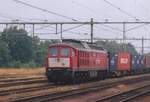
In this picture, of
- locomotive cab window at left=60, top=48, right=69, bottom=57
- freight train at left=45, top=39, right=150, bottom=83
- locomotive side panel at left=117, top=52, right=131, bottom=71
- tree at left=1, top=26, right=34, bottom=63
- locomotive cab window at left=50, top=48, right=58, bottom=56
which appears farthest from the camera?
tree at left=1, top=26, right=34, bottom=63

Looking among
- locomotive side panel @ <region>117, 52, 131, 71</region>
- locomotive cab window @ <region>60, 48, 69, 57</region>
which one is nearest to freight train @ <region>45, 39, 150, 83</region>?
locomotive cab window @ <region>60, 48, 69, 57</region>

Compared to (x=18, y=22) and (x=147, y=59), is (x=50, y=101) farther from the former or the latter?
(x=147, y=59)

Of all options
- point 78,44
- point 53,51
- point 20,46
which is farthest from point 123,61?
point 20,46

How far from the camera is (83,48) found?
34.6 metres

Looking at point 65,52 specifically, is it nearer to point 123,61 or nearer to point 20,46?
point 123,61

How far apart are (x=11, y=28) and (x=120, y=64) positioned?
35.7 m

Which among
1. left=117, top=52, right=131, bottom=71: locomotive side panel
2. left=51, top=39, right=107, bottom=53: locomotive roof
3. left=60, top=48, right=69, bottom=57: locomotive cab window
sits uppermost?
left=51, top=39, right=107, bottom=53: locomotive roof

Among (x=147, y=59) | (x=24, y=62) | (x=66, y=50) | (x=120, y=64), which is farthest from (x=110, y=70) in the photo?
(x=24, y=62)

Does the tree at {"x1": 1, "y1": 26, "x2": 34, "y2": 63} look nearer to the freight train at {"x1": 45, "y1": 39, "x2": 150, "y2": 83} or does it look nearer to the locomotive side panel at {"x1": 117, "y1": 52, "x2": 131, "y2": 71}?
the locomotive side panel at {"x1": 117, "y1": 52, "x2": 131, "y2": 71}

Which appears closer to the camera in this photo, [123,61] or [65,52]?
[65,52]

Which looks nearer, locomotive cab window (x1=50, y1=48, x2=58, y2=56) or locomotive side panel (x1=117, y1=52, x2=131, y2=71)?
locomotive cab window (x1=50, y1=48, x2=58, y2=56)

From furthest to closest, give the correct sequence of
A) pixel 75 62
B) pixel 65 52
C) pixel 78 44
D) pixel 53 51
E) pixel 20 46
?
pixel 20 46 → pixel 78 44 → pixel 53 51 → pixel 75 62 → pixel 65 52

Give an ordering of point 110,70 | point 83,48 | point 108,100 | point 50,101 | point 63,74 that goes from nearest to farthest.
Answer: point 50,101 → point 108,100 → point 63,74 → point 83,48 → point 110,70

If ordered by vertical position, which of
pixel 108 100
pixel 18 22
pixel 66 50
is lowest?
pixel 108 100
